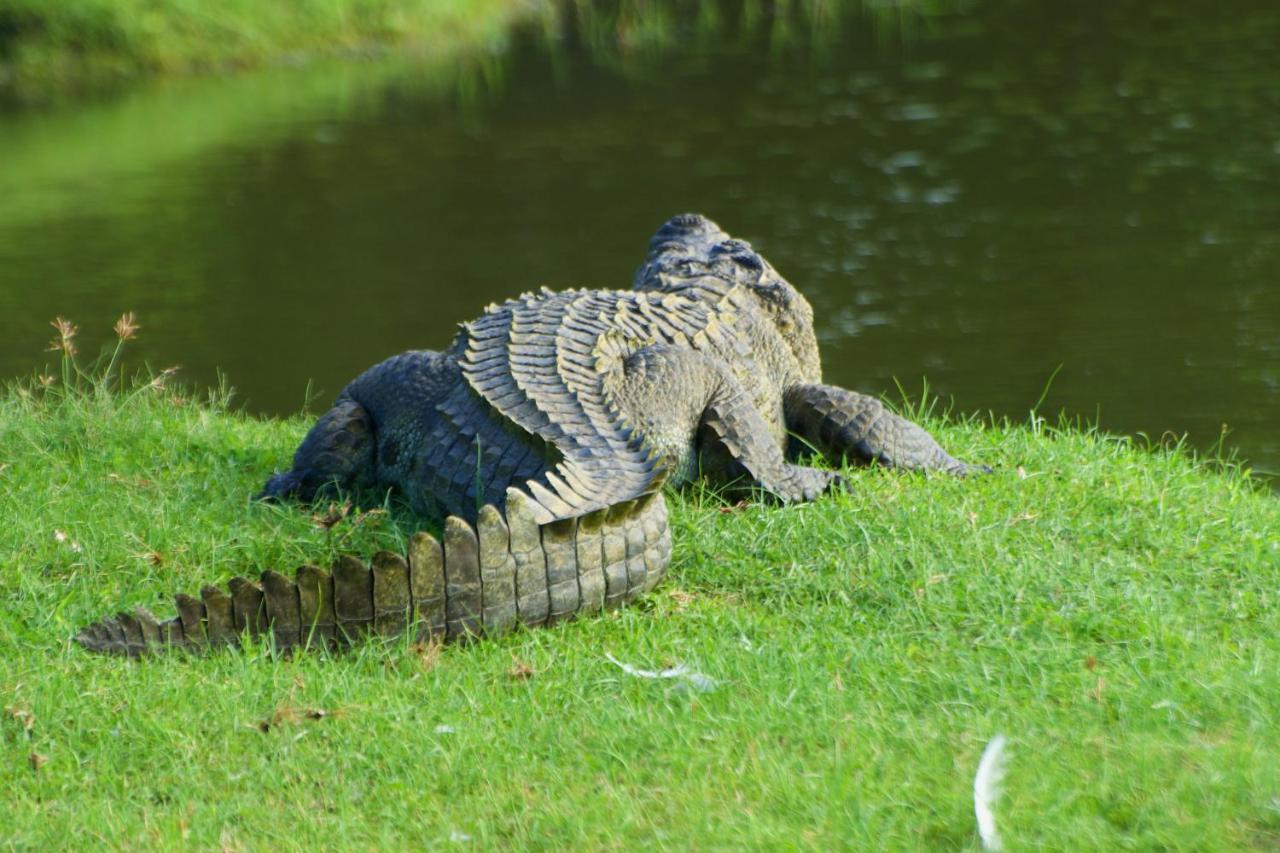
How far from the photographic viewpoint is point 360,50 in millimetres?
16891

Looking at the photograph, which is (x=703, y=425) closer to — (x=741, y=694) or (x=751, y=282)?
(x=751, y=282)

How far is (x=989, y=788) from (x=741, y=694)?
675 millimetres

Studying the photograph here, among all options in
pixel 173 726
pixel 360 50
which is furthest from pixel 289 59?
pixel 173 726

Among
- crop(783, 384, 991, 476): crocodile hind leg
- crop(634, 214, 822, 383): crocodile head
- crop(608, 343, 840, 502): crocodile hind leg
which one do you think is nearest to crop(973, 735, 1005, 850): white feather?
crop(608, 343, 840, 502): crocodile hind leg

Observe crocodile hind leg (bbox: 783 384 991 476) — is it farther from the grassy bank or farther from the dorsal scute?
the grassy bank

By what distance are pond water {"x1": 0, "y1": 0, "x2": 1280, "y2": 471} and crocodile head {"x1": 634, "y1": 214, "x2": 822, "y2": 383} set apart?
1568mm

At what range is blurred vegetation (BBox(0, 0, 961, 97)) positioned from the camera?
16.2 meters

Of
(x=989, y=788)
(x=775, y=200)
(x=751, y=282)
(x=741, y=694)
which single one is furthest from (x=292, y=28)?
(x=989, y=788)

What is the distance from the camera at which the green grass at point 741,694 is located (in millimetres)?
2834

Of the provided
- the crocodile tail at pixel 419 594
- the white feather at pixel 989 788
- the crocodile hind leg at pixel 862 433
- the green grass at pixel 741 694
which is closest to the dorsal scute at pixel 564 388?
the crocodile tail at pixel 419 594

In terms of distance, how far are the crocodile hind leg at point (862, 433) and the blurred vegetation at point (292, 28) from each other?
1115 cm

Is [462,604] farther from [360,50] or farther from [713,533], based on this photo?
[360,50]

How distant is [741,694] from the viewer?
3.33 m

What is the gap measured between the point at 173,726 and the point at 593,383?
5.58 feet
